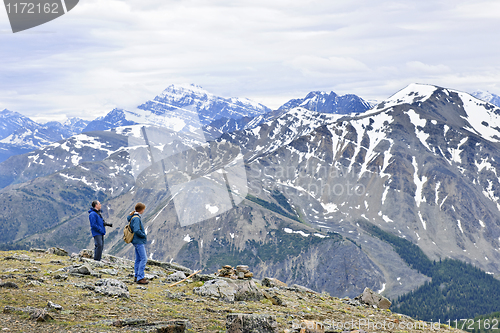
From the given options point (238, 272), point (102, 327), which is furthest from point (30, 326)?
point (238, 272)

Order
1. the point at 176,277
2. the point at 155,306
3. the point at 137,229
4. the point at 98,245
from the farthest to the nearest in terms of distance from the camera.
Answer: the point at 98,245 → the point at 176,277 → the point at 137,229 → the point at 155,306

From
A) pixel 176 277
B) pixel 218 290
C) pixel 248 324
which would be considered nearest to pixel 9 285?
pixel 176 277

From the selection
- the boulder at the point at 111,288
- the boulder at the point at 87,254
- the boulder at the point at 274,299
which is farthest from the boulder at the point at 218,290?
the boulder at the point at 87,254

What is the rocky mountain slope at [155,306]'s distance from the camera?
1381 cm

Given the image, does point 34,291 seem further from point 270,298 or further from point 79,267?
point 270,298

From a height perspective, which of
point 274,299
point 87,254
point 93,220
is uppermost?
point 93,220

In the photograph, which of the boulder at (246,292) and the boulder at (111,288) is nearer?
the boulder at (111,288)

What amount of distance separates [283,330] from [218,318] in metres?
3.16

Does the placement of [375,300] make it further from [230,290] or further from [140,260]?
[140,260]

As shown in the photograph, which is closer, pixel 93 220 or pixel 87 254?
pixel 93 220

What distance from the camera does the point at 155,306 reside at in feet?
56.6

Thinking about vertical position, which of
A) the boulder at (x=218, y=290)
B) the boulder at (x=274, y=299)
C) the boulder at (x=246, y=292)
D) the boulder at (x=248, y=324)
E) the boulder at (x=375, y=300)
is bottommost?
the boulder at (x=375, y=300)

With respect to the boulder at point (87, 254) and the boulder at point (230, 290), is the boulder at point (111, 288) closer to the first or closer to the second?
the boulder at point (230, 290)

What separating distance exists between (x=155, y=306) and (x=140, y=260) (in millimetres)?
5060
